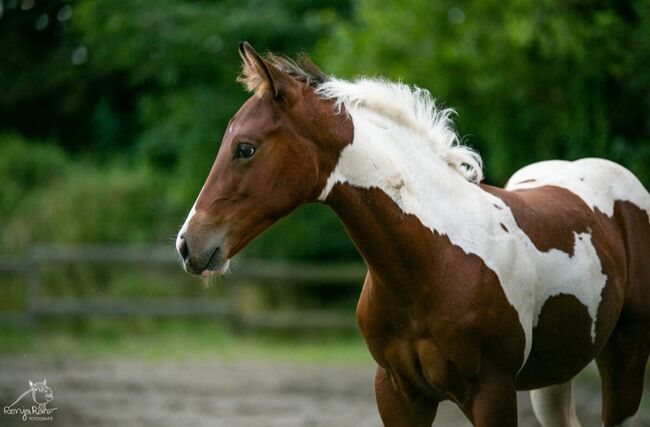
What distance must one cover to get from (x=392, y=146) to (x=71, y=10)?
14412 millimetres

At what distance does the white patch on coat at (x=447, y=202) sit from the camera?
Answer: 3.50 metres

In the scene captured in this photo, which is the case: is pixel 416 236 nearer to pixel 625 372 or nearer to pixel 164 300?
pixel 625 372

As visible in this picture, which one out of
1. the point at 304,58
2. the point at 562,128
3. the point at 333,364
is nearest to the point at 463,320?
the point at 304,58

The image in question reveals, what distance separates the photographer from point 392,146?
3613 millimetres

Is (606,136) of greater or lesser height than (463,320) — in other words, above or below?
above

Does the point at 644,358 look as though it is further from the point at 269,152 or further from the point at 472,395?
the point at 269,152

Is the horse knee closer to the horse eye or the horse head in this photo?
the horse head

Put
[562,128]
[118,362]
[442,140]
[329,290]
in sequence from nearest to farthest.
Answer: [442,140], [562,128], [118,362], [329,290]

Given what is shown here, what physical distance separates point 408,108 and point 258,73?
70cm

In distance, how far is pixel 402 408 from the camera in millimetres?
3742

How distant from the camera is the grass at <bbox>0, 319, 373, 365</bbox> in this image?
1147cm

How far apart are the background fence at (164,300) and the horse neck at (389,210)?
947 centimetres

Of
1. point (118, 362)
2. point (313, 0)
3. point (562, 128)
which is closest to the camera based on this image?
point (562, 128)

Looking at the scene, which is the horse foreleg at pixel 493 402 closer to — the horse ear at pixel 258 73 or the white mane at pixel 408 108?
the white mane at pixel 408 108
